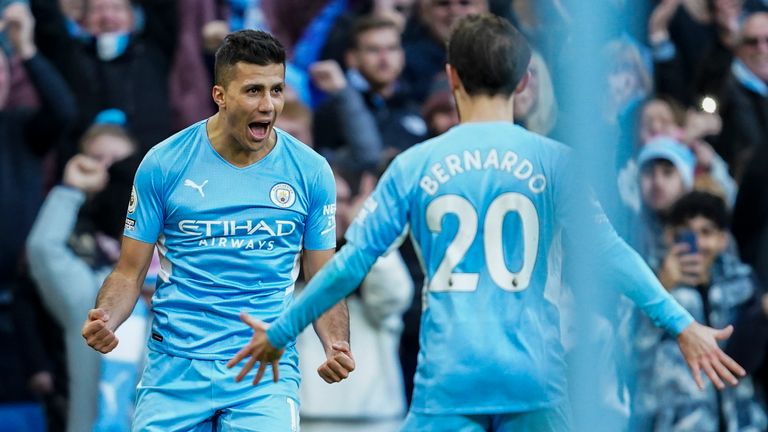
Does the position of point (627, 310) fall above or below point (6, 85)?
below

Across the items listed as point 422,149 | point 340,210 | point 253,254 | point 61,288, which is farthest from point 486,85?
point 61,288

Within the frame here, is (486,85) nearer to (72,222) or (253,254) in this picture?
(253,254)

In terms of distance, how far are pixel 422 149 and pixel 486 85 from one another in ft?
0.90

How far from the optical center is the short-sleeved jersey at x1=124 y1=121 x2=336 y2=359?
15.6 feet

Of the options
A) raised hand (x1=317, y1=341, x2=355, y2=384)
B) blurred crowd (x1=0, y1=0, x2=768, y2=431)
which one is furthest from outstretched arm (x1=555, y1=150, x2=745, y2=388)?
blurred crowd (x1=0, y1=0, x2=768, y2=431)

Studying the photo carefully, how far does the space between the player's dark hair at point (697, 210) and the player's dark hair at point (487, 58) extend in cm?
358

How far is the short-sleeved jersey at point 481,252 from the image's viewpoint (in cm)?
413

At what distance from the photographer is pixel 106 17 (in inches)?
324

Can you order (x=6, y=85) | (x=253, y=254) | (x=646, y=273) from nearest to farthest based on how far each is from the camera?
(x=646, y=273), (x=253, y=254), (x=6, y=85)

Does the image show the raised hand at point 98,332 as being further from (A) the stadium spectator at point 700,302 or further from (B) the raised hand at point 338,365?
(A) the stadium spectator at point 700,302

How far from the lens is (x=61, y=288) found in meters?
7.75

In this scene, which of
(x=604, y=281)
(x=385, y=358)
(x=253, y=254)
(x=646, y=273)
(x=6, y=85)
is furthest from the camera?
(x=6, y=85)

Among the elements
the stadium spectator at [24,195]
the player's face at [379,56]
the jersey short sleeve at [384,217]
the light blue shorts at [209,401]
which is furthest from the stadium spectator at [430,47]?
the jersey short sleeve at [384,217]

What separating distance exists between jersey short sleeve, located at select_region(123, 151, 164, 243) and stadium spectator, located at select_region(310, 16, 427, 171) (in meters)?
3.14
